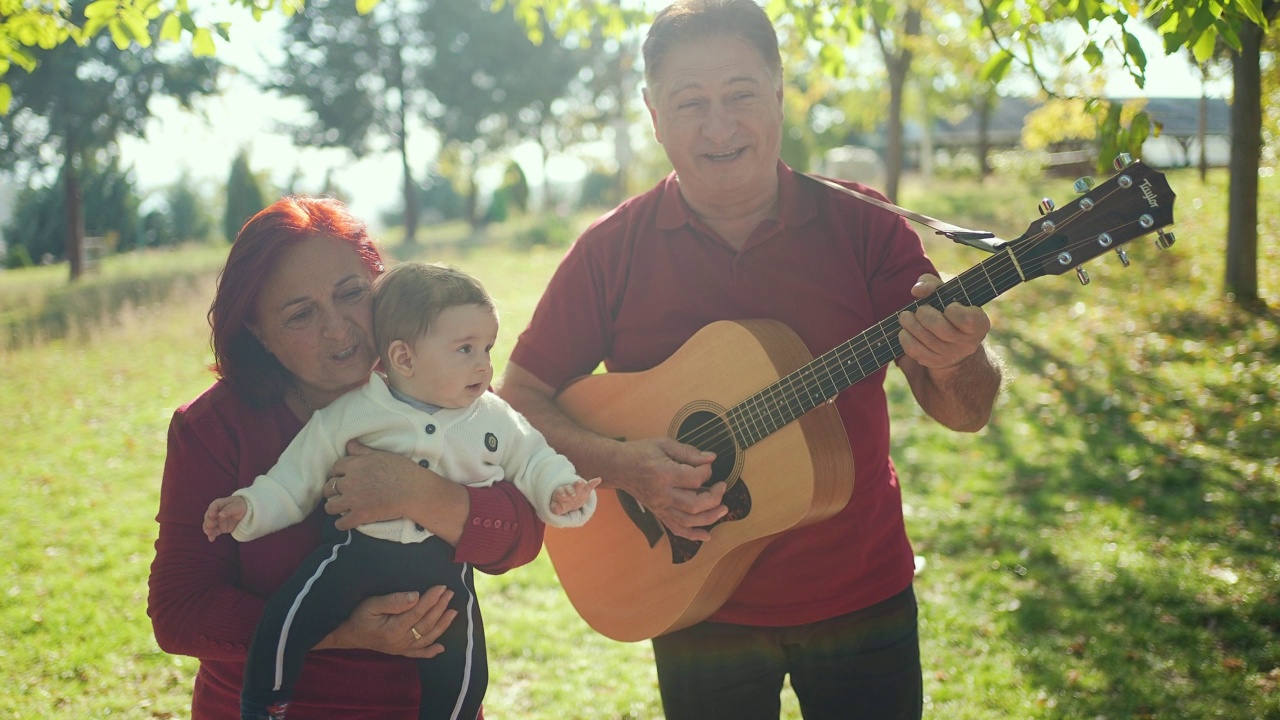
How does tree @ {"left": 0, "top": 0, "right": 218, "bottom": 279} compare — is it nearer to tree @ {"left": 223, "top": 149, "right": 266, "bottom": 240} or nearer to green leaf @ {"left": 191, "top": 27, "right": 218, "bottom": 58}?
tree @ {"left": 223, "top": 149, "right": 266, "bottom": 240}

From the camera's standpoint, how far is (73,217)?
16.9 m

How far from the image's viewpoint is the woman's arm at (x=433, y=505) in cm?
192

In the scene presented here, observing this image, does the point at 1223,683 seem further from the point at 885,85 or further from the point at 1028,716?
the point at 885,85

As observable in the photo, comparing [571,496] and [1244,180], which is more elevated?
[1244,180]

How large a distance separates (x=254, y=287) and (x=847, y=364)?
4.63 ft

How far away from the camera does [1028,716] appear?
3.98 m

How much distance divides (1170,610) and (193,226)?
36139 mm

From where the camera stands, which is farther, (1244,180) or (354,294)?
(1244,180)

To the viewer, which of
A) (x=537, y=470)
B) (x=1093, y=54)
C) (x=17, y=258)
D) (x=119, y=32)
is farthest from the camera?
(x=17, y=258)

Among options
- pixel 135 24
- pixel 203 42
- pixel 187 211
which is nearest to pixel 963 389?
pixel 203 42

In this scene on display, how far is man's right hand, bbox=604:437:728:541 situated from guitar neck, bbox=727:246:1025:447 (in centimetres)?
15


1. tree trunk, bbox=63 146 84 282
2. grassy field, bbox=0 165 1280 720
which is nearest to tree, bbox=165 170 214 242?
tree trunk, bbox=63 146 84 282

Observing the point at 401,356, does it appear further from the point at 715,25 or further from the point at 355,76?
the point at 355,76

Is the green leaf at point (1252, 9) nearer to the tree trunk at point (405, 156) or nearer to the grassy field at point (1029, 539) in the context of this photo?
the grassy field at point (1029, 539)
